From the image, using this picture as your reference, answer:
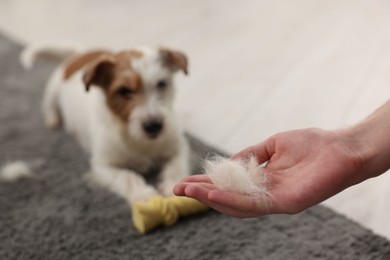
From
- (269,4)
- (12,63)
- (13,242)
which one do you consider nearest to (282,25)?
(269,4)

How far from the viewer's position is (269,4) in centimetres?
343

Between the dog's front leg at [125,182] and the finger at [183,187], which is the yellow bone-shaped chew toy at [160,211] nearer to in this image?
the dog's front leg at [125,182]

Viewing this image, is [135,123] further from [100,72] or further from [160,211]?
[160,211]

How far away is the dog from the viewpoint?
1.66 meters

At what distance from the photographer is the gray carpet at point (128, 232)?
4.27 feet

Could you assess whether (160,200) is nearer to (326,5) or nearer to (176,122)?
(176,122)

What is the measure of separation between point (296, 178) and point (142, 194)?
0.70 m

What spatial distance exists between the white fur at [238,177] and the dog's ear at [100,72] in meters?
0.78

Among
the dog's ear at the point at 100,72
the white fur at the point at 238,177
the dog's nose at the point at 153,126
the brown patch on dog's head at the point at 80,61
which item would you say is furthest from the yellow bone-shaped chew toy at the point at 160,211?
the brown patch on dog's head at the point at 80,61

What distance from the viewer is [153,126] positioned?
166cm

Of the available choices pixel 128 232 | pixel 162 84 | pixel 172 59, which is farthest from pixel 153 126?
pixel 128 232

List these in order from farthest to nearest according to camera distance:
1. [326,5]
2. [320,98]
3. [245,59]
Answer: [326,5]
[245,59]
[320,98]

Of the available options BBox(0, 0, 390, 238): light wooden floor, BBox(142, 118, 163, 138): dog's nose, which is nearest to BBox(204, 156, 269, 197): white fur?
BBox(0, 0, 390, 238): light wooden floor

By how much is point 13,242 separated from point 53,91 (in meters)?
1.05
